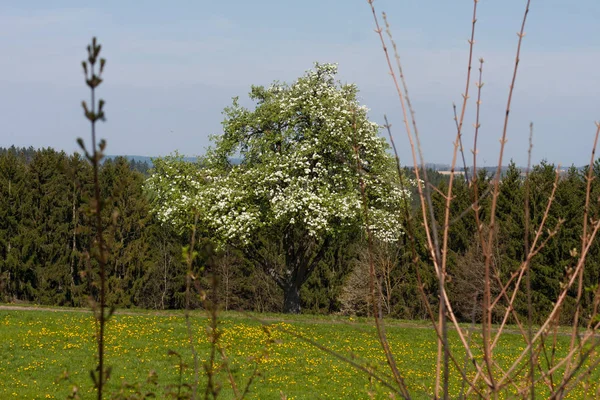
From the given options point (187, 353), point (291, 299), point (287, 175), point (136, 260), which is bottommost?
point (187, 353)

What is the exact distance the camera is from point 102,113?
1.14 metres

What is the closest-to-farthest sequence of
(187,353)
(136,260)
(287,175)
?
(187,353)
(287,175)
(136,260)

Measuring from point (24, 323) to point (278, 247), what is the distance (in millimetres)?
14067

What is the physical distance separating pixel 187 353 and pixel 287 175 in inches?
228

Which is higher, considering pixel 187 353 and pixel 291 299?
pixel 291 299

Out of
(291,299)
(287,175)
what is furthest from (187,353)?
(291,299)

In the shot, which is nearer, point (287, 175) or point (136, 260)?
point (287, 175)

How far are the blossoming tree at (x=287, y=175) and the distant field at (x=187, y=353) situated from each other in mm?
2607

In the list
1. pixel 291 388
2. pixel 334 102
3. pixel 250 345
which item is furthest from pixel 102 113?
pixel 334 102

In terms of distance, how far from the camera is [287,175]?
17250 millimetres

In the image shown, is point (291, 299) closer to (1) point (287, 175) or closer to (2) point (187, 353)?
(1) point (287, 175)

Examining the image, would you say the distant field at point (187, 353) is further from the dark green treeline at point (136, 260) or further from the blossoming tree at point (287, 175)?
the dark green treeline at point (136, 260)

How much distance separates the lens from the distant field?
10.6 m

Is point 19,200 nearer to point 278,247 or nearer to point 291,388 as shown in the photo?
point 278,247
